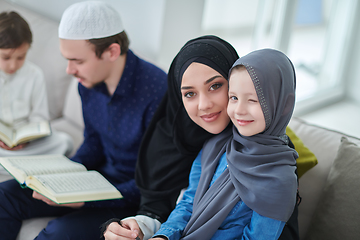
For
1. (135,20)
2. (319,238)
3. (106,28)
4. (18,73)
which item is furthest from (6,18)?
(319,238)

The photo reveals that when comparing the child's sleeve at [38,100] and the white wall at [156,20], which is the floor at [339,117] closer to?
the white wall at [156,20]

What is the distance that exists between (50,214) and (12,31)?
Answer: 34.0 inches

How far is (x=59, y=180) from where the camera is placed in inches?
50.4

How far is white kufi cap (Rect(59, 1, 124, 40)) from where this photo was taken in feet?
4.47

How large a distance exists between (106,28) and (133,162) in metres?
0.62

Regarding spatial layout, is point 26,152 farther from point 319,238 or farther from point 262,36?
point 262,36

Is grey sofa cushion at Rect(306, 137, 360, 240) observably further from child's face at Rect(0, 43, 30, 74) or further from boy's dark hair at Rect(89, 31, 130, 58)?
child's face at Rect(0, 43, 30, 74)

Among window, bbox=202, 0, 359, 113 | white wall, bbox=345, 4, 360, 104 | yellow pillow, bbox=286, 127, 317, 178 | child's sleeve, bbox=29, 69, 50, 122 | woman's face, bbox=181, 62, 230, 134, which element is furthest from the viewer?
white wall, bbox=345, 4, 360, 104

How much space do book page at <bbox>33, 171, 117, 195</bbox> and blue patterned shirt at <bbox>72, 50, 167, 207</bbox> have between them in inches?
4.5

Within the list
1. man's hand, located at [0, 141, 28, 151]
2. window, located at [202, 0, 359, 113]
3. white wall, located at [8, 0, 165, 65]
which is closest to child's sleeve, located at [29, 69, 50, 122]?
man's hand, located at [0, 141, 28, 151]

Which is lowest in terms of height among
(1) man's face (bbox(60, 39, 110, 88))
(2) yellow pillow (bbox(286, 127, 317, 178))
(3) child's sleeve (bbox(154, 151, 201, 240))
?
(3) child's sleeve (bbox(154, 151, 201, 240))

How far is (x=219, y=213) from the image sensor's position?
99 centimetres

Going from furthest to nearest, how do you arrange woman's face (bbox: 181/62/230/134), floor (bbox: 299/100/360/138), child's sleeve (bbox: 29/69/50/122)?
floor (bbox: 299/100/360/138)
child's sleeve (bbox: 29/69/50/122)
woman's face (bbox: 181/62/230/134)

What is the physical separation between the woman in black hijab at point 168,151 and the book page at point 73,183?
0.16m
